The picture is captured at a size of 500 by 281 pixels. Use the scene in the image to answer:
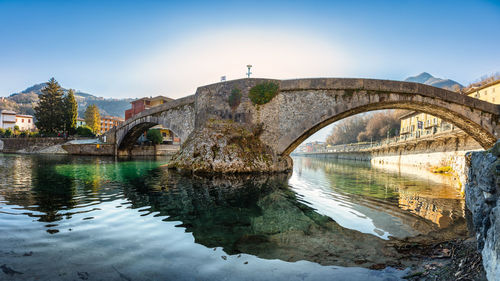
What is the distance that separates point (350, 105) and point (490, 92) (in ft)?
107

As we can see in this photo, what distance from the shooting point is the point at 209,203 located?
6.90 m

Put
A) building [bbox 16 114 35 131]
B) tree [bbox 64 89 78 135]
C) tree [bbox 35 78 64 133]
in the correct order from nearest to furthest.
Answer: tree [bbox 35 78 64 133] → tree [bbox 64 89 78 135] → building [bbox 16 114 35 131]

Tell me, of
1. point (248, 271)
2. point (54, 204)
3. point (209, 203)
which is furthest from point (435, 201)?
point (54, 204)

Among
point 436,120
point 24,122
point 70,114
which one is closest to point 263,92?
point 436,120

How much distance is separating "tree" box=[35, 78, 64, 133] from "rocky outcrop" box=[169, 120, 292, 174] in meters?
35.2

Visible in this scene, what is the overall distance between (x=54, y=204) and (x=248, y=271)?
17.8 feet

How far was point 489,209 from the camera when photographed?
2.65 meters

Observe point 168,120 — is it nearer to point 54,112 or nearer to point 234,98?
point 234,98

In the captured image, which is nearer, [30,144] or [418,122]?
[30,144]

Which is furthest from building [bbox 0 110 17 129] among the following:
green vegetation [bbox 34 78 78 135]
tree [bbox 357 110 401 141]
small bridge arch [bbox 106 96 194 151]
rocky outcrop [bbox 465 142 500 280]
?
rocky outcrop [bbox 465 142 500 280]

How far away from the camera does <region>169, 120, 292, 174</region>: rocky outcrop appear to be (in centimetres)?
1460

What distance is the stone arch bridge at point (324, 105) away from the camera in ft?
49.4

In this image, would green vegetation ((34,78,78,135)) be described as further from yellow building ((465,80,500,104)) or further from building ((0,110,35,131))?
yellow building ((465,80,500,104))

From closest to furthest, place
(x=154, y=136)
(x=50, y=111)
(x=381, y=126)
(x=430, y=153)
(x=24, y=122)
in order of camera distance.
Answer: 1. (x=430, y=153)
2. (x=154, y=136)
3. (x=50, y=111)
4. (x=381, y=126)
5. (x=24, y=122)
